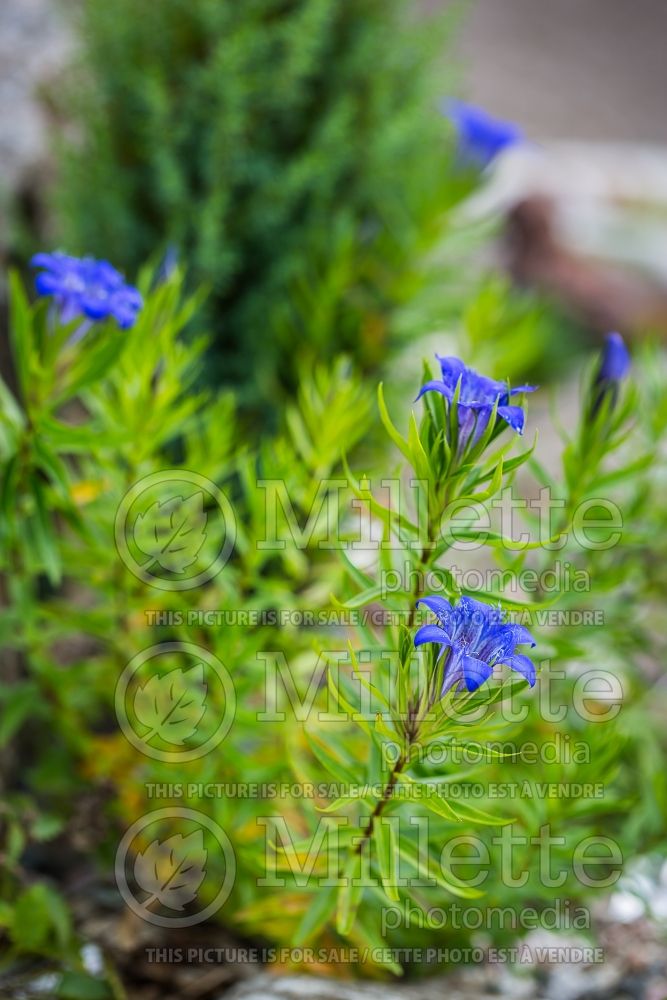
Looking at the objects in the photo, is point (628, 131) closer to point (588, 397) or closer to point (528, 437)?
point (528, 437)

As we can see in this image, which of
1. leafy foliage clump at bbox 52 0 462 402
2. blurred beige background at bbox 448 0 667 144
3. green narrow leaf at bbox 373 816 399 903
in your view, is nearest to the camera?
green narrow leaf at bbox 373 816 399 903

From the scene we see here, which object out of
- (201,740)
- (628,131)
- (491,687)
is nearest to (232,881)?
Answer: (201,740)

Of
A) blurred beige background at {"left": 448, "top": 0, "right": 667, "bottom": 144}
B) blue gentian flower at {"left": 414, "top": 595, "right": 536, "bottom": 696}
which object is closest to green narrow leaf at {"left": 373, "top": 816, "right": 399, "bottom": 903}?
blue gentian flower at {"left": 414, "top": 595, "right": 536, "bottom": 696}

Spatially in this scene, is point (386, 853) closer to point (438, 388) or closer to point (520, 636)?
point (520, 636)

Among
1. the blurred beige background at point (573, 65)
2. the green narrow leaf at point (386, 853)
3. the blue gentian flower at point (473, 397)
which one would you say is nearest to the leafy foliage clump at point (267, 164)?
the blue gentian flower at point (473, 397)

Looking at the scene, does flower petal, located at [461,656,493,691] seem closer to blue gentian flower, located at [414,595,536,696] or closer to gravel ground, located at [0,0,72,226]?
blue gentian flower, located at [414,595,536,696]

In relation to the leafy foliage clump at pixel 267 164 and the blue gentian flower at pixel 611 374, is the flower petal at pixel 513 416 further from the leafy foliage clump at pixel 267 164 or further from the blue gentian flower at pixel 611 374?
the leafy foliage clump at pixel 267 164
